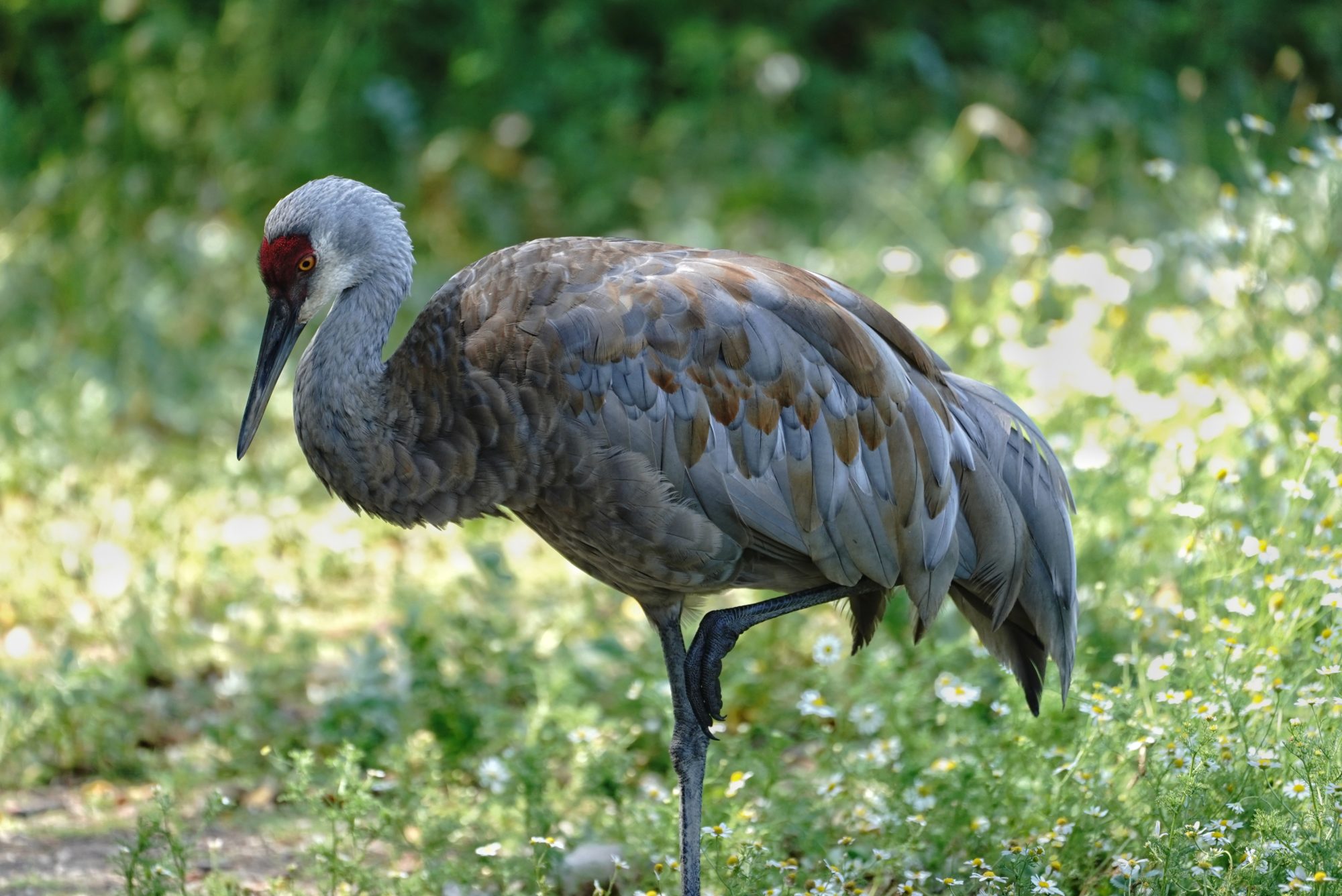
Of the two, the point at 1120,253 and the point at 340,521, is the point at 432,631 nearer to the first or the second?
the point at 340,521

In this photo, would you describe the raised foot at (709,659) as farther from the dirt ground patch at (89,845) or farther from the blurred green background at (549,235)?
the dirt ground patch at (89,845)

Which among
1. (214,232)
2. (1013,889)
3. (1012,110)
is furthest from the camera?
(1012,110)

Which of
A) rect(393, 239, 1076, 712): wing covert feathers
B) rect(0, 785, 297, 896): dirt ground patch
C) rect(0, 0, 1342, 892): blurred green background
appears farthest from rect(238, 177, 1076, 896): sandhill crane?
rect(0, 785, 297, 896): dirt ground patch

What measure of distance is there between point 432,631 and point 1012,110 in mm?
5117

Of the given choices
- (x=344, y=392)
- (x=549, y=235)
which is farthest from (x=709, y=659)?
(x=549, y=235)

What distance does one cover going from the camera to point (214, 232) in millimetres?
6863

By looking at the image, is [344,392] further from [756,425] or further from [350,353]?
[756,425]

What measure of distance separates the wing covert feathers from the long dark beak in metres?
0.38

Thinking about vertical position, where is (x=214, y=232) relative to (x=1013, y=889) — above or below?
above

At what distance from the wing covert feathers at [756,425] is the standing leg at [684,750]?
0.13m

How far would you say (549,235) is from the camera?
7.62 metres

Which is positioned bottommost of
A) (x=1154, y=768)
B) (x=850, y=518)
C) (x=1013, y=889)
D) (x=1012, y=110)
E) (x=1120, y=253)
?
(x=1013, y=889)

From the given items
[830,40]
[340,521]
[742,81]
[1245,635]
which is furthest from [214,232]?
Result: [1245,635]

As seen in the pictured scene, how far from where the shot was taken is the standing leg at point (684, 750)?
321 centimetres
